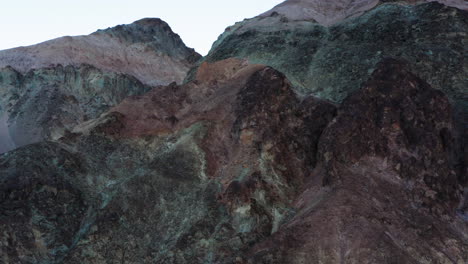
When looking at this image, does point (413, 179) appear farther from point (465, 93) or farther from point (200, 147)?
point (200, 147)

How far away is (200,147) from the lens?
1656cm

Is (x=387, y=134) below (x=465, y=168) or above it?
above

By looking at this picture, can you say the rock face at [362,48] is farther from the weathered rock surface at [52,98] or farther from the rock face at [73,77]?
the rock face at [73,77]

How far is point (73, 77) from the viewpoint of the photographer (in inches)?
1176

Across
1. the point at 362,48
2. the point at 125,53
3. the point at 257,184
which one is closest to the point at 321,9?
the point at 362,48

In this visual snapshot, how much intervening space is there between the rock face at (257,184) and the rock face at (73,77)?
28.2 ft

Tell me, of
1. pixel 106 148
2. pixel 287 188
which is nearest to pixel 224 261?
pixel 287 188

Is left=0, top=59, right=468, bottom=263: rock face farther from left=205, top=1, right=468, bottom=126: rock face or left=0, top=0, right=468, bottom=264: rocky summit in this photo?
left=205, top=1, right=468, bottom=126: rock face

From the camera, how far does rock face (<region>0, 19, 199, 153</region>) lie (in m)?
25.6

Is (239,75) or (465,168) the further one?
(239,75)

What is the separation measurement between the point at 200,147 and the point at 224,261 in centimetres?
463

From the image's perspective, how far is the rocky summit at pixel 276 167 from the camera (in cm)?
1280

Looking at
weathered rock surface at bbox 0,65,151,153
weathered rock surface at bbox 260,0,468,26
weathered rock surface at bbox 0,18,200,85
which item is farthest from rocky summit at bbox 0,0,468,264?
weathered rock surface at bbox 0,18,200,85

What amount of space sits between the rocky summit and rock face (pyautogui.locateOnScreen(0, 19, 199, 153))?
825cm
